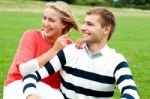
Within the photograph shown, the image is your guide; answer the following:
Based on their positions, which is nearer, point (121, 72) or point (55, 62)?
point (121, 72)

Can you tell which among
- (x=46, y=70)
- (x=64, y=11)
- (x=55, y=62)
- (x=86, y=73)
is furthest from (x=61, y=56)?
(x=64, y=11)

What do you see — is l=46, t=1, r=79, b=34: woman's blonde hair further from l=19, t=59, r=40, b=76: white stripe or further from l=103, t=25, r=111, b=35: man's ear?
l=19, t=59, r=40, b=76: white stripe

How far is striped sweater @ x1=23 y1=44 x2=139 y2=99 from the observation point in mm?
4062

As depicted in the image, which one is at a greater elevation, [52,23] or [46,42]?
[52,23]

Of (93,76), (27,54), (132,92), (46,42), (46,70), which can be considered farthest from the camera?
(46,42)

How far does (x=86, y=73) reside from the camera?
4176 mm

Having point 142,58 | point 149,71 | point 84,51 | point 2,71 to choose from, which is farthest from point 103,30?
point 142,58

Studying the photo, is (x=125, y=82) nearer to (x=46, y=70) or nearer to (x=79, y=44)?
(x=79, y=44)

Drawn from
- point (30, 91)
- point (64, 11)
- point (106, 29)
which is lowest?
point (30, 91)

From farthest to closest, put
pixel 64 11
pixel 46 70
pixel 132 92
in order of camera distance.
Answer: pixel 64 11
pixel 46 70
pixel 132 92

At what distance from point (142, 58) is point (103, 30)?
36.3ft

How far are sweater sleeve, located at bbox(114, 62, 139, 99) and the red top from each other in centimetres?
68

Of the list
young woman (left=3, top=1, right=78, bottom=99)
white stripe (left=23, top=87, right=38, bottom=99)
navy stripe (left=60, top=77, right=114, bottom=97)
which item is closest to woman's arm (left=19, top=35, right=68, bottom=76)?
young woman (left=3, top=1, right=78, bottom=99)

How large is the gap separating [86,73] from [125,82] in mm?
375
